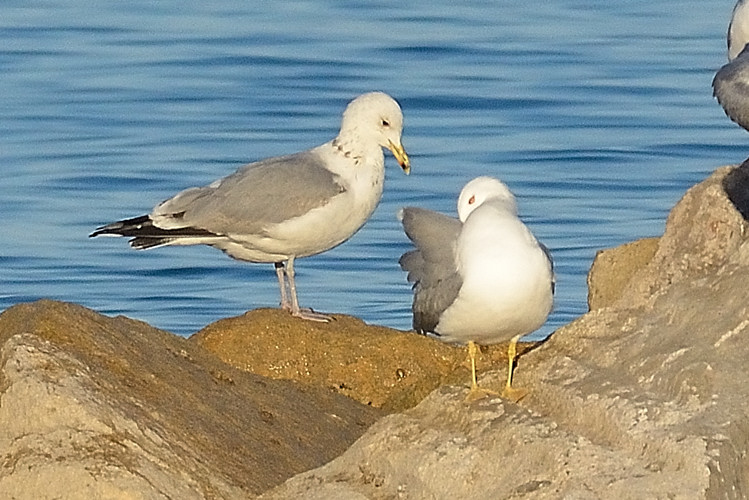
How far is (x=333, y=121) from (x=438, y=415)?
10.6 metres

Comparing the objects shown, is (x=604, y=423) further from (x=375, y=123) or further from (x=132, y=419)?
(x=375, y=123)

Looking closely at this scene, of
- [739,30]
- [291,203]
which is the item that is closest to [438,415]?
[291,203]

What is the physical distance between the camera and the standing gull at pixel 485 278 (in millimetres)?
6137

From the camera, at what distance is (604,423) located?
5.11m

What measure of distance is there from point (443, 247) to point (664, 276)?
80cm

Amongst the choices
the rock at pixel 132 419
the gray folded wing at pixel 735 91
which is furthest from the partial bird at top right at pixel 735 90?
the rock at pixel 132 419

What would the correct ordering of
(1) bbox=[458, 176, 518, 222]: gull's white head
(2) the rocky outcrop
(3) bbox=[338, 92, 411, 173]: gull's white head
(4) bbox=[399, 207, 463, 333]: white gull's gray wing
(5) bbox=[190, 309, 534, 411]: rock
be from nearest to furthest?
(2) the rocky outcrop
(4) bbox=[399, 207, 463, 333]: white gull's gray wing
(1) bbox=[458, 176, 518, 222]: gull's white head
(5) bbox=[190, 309, 534, 411]: rock
(3) bbox=[338, 92, 411, 173]: gull's white head

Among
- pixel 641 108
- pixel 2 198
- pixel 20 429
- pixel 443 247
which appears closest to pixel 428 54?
pixel 641 108

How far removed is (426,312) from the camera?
6.64m

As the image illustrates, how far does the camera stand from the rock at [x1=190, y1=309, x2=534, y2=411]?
7328mm

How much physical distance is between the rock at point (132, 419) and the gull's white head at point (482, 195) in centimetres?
89

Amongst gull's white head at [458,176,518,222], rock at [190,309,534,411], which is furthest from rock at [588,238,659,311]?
gull's white head at [458,176,518,222]

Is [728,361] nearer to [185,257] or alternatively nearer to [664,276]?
[664,276]

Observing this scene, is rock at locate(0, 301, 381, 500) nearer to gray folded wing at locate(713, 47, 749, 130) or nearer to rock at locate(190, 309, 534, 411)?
rock at locate(190, 309, 534, 411)
